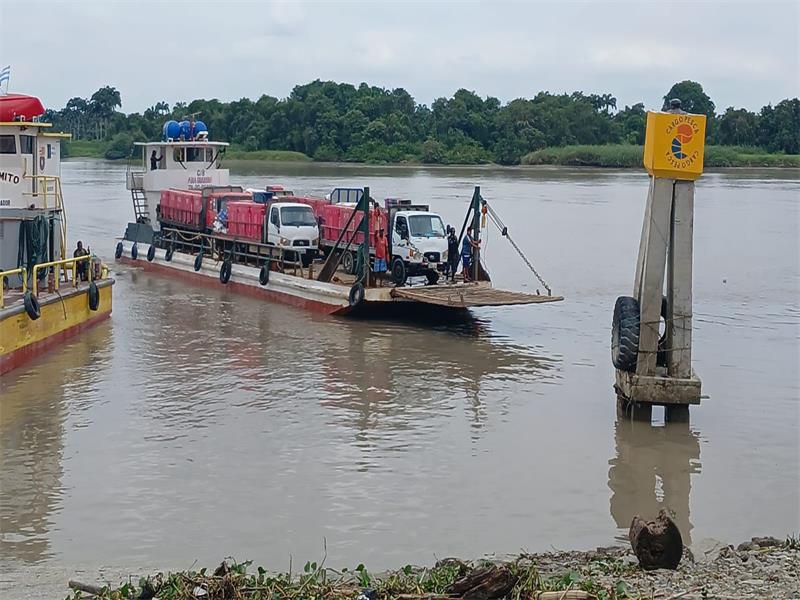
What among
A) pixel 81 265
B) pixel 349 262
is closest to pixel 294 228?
pixel 349 262

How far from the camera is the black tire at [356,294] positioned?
74.4 feet

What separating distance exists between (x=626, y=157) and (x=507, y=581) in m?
90.8

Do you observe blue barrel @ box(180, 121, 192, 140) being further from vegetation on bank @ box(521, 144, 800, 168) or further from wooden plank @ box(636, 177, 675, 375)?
vegetation on bank @ box(521, 144, 800, 168)

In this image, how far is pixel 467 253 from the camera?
23.4 meters

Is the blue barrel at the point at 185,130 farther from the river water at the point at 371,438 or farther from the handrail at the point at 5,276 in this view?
the handrail at the point at 5,276

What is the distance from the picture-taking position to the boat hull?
17734mm

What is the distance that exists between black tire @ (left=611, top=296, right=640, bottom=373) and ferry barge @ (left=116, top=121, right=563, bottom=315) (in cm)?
545

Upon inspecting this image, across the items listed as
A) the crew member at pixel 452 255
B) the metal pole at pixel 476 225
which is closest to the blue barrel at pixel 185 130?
the crew member at pixel 452 255

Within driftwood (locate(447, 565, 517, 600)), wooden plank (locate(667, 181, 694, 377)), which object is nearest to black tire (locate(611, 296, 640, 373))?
wooden plank (locate(667, 181, 694, 377))

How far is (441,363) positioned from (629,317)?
18.2 feet

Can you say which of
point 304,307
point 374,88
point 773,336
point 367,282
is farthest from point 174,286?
point 374,88

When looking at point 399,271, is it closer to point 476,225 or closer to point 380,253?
point 380,253

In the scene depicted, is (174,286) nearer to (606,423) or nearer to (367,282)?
(367,282)

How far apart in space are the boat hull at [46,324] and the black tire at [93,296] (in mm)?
99
